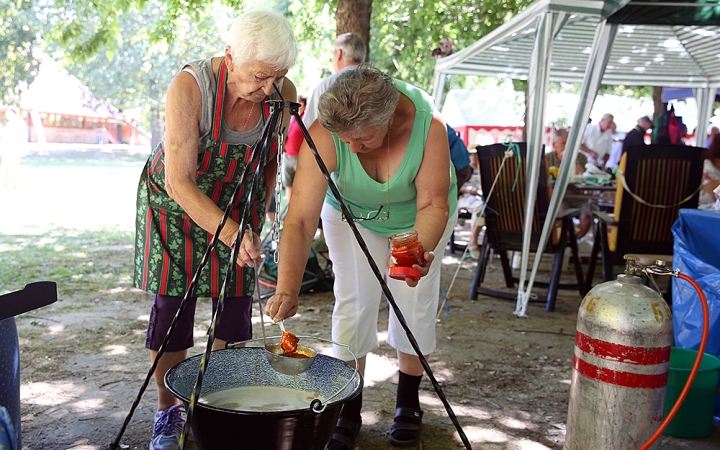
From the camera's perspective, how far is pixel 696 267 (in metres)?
3.41

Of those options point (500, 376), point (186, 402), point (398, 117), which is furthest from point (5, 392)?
point (500, 376)

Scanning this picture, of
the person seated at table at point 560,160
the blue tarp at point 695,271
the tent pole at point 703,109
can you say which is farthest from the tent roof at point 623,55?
the blue tarp at point 695,271

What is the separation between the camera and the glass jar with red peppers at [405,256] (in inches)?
84.9

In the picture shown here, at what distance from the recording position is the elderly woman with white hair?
2.18m

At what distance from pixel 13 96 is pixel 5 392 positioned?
68.5 ft

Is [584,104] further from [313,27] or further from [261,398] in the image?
[313,27]

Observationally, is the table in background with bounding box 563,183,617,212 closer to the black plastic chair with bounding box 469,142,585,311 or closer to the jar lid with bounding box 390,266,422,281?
the black plastic chair with bounding box 469,142,585,311

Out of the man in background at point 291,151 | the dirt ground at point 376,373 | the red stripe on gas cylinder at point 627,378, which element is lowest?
the dirt ground at point 376,373

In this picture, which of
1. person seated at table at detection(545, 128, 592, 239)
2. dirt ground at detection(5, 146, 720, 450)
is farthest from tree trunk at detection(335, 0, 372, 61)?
person seated at table at detection(545, 128, 592, 239)

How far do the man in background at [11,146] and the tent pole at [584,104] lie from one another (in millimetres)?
10845

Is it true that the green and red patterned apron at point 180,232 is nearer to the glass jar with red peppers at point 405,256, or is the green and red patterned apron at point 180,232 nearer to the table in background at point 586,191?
the glass jar with red peppers at point 405,256

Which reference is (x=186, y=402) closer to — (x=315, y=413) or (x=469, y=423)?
(x=315, y=413)

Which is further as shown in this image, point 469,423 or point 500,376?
point 500,376

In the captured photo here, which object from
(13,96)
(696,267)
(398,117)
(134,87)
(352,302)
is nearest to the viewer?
(398,117)
